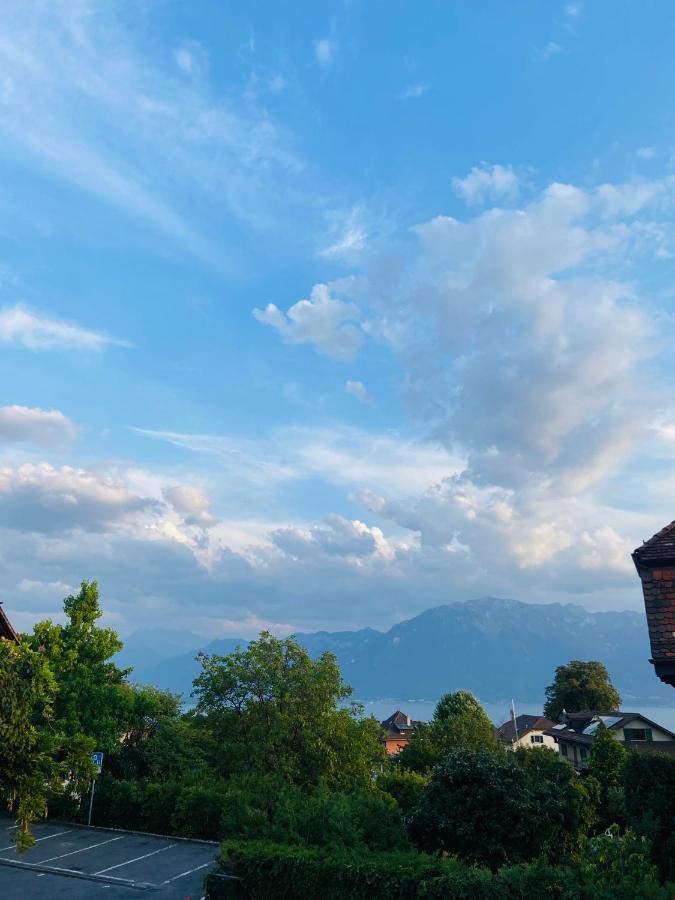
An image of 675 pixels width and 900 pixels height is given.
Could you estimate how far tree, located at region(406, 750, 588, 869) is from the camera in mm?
18719

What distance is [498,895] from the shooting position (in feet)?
48.6

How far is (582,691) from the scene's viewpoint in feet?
293

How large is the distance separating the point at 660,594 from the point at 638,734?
6372cm

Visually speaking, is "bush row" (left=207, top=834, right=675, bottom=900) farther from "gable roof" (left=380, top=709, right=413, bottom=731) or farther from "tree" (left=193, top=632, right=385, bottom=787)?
"gable roof" (left=380, top=709, right=413, bottom=731)

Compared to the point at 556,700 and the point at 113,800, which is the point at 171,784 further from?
the point at 556,700

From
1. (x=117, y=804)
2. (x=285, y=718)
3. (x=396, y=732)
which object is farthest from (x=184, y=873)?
(x=396, y=732)

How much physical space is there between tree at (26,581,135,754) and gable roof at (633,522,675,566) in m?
27.4

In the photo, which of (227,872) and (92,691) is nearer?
(227,872)

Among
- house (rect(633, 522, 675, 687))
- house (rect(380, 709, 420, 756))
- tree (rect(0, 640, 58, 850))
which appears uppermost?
house (rect(633, 522, 675, 687))

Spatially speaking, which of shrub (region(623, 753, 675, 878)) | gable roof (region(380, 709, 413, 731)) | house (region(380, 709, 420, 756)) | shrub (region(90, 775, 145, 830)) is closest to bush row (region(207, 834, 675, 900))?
shrub (region(623, 753, 675, 878))

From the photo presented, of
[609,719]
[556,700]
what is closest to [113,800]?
[609,719]

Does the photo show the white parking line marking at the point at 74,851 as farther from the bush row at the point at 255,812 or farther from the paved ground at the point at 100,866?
the bush row at the point at 255,812

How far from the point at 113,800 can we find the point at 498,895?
23.6 m

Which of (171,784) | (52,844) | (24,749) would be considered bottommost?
(52,844)
